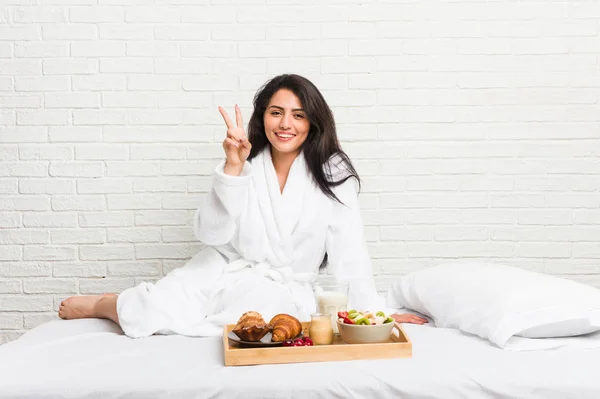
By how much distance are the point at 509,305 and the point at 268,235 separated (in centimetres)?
94

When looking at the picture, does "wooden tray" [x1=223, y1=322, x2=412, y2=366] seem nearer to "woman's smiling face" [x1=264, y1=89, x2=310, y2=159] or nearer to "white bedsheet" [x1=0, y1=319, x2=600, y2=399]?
"white bedsheet" [x1=0, y1=319, x2=600, y2=399]

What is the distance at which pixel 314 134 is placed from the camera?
10.00ft

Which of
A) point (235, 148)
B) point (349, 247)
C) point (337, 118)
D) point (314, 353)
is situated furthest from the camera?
point (337, 118)

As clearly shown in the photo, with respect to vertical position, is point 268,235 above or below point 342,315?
above

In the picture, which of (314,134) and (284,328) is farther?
(314,134)

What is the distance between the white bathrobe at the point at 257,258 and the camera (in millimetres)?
2521

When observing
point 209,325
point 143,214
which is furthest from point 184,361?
point 143,214

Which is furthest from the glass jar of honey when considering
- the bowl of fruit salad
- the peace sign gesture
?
the peace sign gesture

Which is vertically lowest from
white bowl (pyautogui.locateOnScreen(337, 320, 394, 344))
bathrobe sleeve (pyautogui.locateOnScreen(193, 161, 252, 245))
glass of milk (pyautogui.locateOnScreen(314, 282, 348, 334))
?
white bowl (pyautogui.locateOnScreen(337, 320, 394, 344))

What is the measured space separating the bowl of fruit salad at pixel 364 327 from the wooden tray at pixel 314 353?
4 cm

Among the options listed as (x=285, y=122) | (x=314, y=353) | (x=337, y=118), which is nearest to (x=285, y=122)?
(x=285, y=122)

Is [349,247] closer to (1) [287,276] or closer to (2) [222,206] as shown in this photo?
(1) [287,276]

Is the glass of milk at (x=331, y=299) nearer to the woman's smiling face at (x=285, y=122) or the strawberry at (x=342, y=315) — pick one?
the strawberry at (x=342, y=315)

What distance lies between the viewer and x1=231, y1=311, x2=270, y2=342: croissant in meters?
2.12
